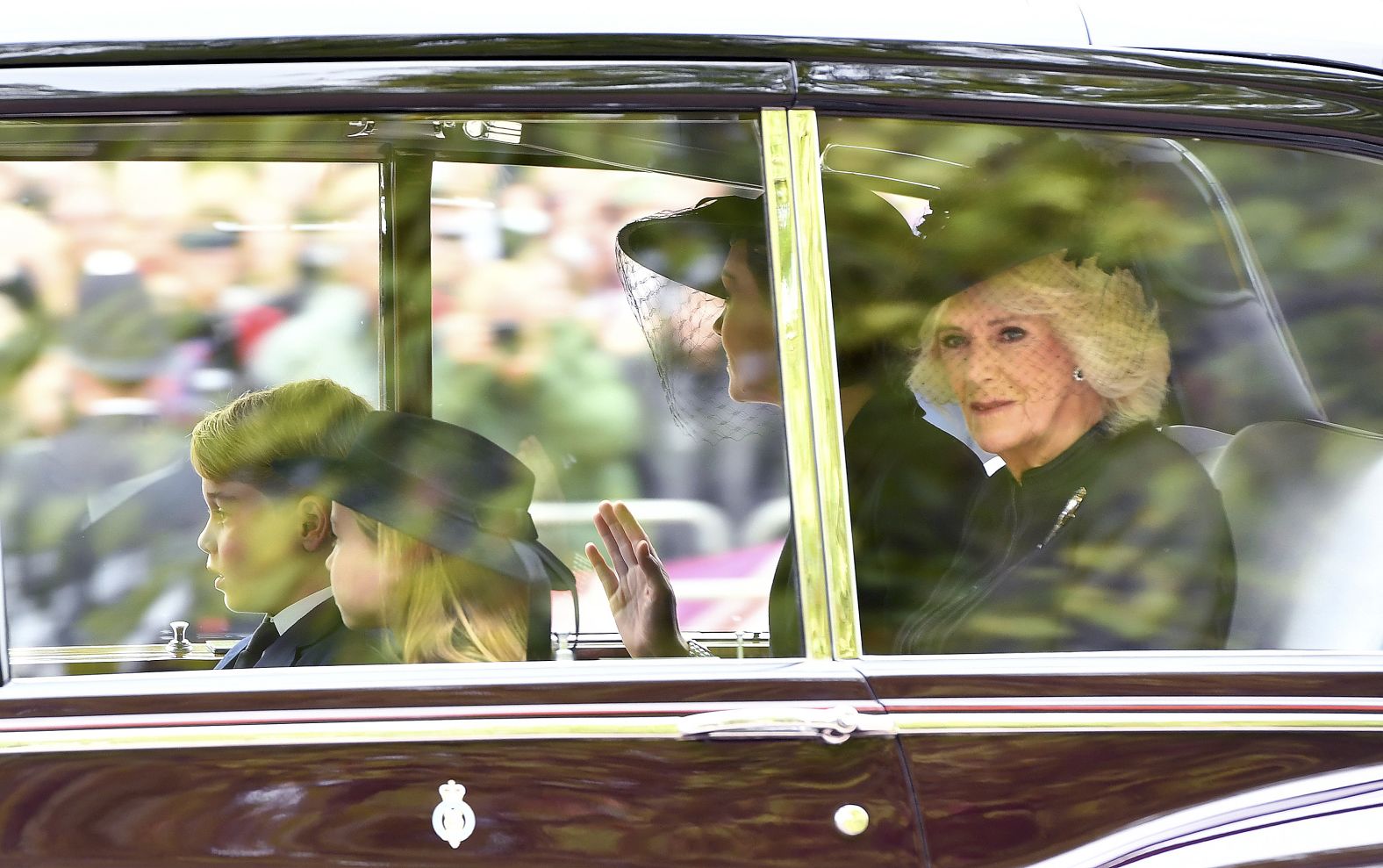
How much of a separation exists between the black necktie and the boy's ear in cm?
14

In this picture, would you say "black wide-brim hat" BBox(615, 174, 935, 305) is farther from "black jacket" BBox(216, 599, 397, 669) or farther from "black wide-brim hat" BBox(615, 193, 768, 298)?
"black jacket" BBox(216, 599, 397, 669)

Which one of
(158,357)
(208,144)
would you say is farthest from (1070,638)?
(158,357)

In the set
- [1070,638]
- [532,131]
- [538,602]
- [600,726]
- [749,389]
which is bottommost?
[600,726]

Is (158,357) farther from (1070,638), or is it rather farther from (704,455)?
(1070,638)

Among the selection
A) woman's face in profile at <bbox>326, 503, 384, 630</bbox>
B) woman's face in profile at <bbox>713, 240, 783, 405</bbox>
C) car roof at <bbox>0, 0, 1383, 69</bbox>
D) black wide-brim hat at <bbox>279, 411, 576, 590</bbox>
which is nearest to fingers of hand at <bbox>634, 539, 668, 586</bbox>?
black wide-brim hat at <bbox>279, 411, 576, 590</bbox>

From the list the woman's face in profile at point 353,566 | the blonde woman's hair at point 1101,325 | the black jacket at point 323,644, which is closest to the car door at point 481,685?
the black jacket at point 323,644

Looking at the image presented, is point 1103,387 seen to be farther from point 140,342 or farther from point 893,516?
point 140,342

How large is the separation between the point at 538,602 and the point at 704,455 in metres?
0.33

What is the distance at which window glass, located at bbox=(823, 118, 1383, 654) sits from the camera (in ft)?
5.55

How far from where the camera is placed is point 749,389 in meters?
1.85

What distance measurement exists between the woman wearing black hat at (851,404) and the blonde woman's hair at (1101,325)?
0.13 m

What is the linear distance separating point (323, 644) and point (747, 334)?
70 centimetres

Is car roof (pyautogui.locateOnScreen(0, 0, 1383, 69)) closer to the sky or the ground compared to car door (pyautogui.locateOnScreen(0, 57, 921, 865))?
closer to the sky

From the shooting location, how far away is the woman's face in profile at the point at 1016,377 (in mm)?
1996
